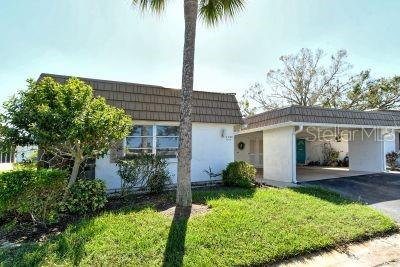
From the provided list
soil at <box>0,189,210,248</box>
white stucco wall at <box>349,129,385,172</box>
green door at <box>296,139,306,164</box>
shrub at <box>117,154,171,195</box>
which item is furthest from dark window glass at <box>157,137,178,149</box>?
green door at <box>296,139,306,164</box>

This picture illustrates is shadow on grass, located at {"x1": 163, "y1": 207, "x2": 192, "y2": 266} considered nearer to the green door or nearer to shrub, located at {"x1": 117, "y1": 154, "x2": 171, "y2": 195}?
shrub, located at {"x1": 117, "y1": 154, "x2": 171, "y2": 195}

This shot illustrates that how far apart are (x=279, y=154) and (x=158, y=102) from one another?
5852 mm

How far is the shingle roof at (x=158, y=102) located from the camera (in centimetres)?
894

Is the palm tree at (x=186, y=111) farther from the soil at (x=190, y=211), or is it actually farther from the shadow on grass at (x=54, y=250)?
the shadow on grass at (x=54, y=250)

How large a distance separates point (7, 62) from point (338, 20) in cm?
1288

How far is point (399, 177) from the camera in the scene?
38.5ft

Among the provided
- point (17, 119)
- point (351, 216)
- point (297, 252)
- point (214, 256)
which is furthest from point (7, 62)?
point (351, 216)

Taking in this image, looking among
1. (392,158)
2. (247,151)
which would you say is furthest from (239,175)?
(392,158)

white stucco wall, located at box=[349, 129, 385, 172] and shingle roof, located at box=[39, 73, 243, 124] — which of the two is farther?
white stucco wall, located at box=[349, 129, 385, 172]

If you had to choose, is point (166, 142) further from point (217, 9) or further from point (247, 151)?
point (247, 151)

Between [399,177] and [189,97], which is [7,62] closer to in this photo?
[189,97]

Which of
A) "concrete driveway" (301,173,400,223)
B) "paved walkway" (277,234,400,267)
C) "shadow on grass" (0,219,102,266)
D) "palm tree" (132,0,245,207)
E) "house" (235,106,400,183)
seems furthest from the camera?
"house" (235,106,400,183)

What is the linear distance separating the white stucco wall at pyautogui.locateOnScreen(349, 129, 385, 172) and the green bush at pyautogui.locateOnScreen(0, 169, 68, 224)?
47.2ft

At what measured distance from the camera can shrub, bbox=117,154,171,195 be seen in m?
7.85
